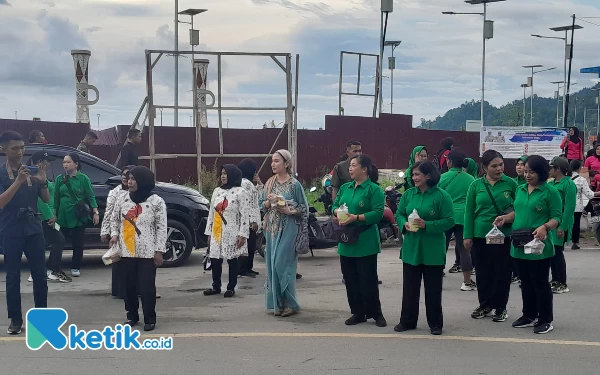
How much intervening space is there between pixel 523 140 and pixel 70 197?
1632 cm

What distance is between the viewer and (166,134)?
21.7 m

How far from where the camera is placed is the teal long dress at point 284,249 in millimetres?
8469

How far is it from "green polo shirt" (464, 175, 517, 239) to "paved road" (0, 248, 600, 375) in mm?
959

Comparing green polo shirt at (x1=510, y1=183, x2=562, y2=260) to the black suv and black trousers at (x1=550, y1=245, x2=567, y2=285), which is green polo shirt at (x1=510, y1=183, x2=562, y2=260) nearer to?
black trousers at (x1=550, y1=245, x2=567, y2=285)

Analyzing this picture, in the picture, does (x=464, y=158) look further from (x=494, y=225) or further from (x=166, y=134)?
(x=166, y=134)

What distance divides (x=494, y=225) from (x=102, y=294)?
4907mm

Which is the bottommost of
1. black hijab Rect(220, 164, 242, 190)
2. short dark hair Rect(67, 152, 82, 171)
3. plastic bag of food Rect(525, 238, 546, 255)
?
plastic bag of food Rect(525, 238, 546, 255)

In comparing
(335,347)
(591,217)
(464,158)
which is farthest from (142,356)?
(591,217)

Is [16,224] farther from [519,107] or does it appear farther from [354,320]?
[519,107]

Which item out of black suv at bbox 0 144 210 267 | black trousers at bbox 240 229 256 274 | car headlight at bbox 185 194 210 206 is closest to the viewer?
black trousers at bbox 240 229 256 274

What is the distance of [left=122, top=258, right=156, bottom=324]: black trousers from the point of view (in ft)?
25.8

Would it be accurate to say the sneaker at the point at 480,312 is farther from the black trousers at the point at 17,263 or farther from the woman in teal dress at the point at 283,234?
the black trousers at the point at 17,263

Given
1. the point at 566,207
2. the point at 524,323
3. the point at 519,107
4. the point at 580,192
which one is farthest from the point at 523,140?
the point at 519,107

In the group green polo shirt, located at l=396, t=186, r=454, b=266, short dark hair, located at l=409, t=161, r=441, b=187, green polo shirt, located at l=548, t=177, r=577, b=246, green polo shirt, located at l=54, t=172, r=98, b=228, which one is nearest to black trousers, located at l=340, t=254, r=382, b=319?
green polo shirt, located at l=396, t=186, r=454, b=266
